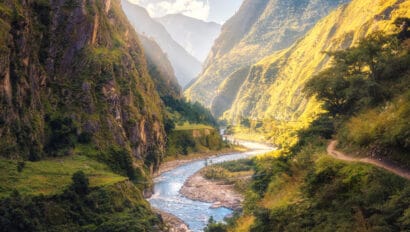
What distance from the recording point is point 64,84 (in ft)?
308

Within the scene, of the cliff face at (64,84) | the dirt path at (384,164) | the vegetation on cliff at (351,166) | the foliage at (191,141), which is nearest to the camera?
the vegetation on cliff at (351,166)

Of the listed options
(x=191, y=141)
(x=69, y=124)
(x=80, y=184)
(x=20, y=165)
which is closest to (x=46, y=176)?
(x=20, y=165)

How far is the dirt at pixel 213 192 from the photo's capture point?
97.2 m

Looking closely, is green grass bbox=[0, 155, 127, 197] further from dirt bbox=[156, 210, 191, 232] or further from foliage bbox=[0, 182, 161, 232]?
dirt bbox=[156, 210, 191, 232]

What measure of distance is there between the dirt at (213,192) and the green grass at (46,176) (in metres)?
31.9

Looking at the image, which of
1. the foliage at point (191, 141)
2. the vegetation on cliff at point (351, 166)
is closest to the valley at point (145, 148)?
the vegetation on cliff at point (351, 166)

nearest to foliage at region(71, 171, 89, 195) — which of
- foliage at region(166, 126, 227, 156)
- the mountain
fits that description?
the mountain

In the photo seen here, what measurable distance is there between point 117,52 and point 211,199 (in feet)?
170

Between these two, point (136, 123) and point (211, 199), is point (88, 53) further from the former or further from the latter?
point (211, 199)

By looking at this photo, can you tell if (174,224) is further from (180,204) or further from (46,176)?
(46,176)

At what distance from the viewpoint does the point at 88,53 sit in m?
104

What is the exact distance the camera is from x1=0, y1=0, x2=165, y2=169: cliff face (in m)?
71.8

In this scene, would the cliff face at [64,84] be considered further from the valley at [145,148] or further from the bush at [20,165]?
the bush at [20,165]

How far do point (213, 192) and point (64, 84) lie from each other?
47482 millimetres
